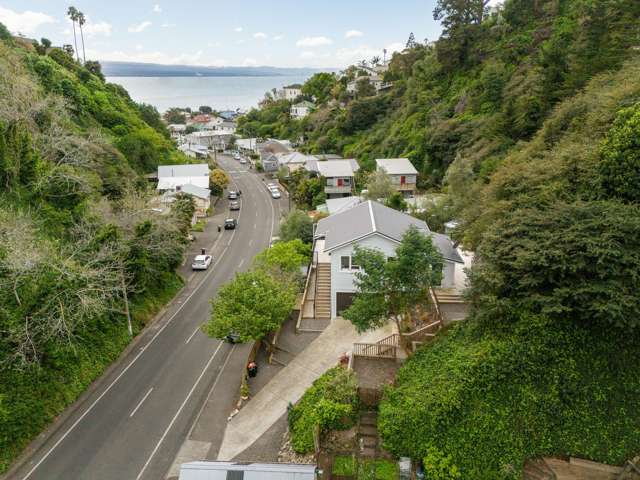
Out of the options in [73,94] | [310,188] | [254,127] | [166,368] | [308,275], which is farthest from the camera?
[254,127]

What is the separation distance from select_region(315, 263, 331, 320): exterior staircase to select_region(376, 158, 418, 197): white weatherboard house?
89.0ft

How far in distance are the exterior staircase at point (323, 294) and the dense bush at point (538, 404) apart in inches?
427

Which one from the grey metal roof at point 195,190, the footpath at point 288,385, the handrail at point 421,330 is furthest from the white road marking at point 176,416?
the grey metal roof at point 195,190

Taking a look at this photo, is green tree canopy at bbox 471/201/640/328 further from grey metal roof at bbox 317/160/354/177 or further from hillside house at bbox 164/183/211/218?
hillside house at bbox 164/183/211/218

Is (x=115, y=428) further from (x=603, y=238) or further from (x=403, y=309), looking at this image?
(x=603, y=238)

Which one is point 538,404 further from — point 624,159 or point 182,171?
point 182,171

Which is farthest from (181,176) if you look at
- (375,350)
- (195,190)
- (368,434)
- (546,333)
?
(546,333)

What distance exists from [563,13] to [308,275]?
58541 millimetres

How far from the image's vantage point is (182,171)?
58.8 m

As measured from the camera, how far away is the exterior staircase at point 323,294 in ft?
78.9

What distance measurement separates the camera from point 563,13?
5847 centimetres

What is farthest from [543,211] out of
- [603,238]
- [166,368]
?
[166,368]

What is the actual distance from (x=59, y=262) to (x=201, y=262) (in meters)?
16.3

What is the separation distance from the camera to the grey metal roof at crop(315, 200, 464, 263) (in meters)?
22.0
